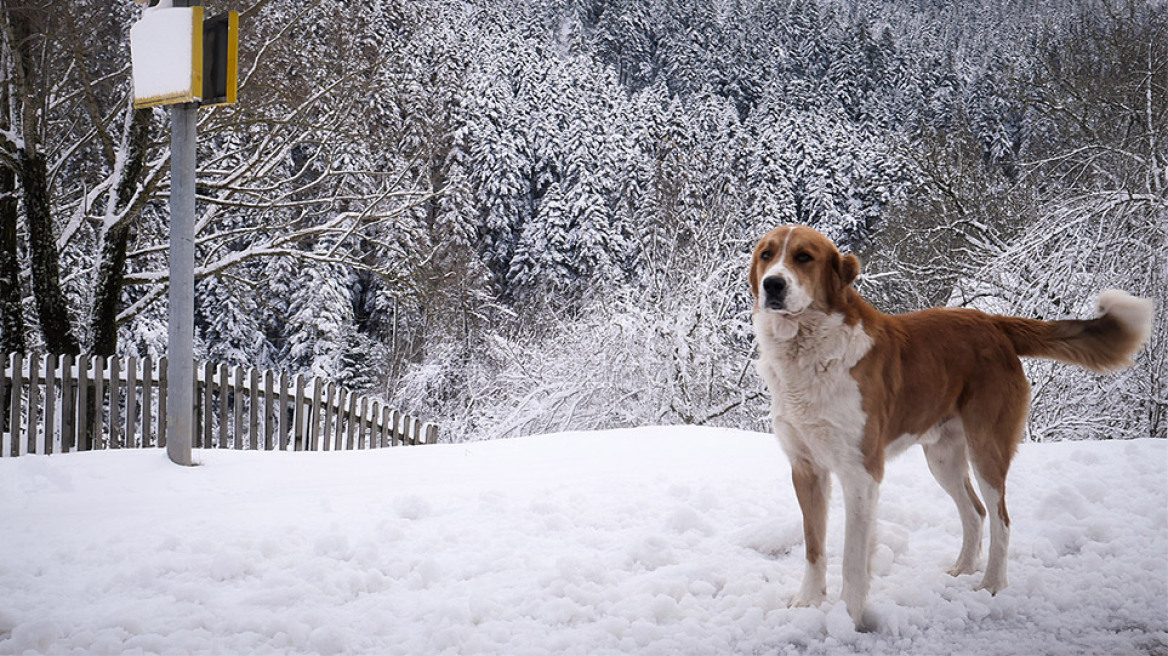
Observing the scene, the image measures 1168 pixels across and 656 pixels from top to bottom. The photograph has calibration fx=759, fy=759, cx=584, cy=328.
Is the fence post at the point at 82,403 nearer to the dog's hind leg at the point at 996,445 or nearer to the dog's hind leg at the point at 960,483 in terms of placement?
the dog's hind leg at the point at 960,483

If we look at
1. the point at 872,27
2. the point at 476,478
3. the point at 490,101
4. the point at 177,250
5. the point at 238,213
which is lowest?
the point at 476,478

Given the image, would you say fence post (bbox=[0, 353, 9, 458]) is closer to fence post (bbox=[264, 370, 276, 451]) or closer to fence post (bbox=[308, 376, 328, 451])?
fence post (bbox=[264, 370, 276, 451])

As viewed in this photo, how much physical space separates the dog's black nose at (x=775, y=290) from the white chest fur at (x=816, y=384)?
0.48 feet

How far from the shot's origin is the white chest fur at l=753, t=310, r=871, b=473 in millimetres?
2867

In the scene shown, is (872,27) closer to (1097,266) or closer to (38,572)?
(1097,266)

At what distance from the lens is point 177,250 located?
17.7 feet

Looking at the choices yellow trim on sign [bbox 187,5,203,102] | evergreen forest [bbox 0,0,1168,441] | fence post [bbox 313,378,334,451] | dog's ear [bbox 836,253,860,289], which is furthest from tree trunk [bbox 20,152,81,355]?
dog's ear [bbox 836,253,860,289]

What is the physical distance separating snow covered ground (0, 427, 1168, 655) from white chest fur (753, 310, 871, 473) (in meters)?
0.61

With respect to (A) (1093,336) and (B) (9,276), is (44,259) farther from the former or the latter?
(A) (1093,336)

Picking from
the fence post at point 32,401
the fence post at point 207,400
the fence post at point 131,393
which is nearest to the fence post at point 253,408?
the fence post at point 207,400

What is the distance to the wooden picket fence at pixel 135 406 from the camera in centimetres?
833

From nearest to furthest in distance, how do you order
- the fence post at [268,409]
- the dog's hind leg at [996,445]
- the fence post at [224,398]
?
1. the dog's hind leg at [996,445]
2. the fence post at [224,398]
3. the fence post at [268,409]

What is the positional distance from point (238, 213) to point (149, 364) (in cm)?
1412

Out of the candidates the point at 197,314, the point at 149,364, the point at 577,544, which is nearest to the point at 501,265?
the point at 197,314
